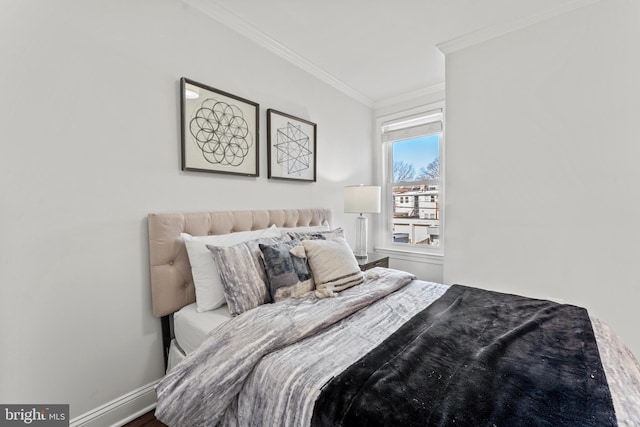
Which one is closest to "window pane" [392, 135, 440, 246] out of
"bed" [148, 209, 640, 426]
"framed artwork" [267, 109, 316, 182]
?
"framed artwork" [267, 109, 316, 182]

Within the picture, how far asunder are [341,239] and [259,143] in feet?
3.26

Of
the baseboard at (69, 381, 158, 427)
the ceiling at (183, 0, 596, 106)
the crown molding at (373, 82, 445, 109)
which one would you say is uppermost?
the ceiling at (183, 0, 596, 106)

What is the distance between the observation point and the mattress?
1418 millimetres

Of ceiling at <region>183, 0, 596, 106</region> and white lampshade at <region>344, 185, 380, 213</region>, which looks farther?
white lampshade at <region>344, 185, 380, 213</region>

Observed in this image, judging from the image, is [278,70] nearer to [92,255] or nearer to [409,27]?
[409,27]

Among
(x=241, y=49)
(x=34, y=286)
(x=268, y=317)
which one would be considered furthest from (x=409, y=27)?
(x=34, y=286)

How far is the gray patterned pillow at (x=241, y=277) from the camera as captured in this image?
4.85 ft

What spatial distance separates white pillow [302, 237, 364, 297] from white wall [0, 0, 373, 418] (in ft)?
2.63

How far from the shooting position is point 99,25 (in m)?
1.45

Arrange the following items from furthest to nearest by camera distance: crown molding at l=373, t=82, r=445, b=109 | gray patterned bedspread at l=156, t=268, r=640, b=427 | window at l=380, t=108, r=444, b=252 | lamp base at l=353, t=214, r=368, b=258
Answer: window at l=380, t=108, r=444, b=252 < crown molding at l=373, t=82, r=445, b=109 < lamp base at l=353, t=214, r=368, b=258 < gray patterned bedspread at l=156, t=268, r=640, b=427

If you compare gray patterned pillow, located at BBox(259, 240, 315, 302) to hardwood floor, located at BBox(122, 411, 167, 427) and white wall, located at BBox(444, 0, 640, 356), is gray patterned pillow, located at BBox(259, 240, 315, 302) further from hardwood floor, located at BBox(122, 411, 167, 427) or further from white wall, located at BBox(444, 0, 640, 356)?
white wall, located at BBox(444, 0, 640, 356)

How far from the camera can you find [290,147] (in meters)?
2.49

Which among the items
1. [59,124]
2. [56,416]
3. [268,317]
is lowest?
[56,416]

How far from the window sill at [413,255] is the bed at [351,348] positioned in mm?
1397
